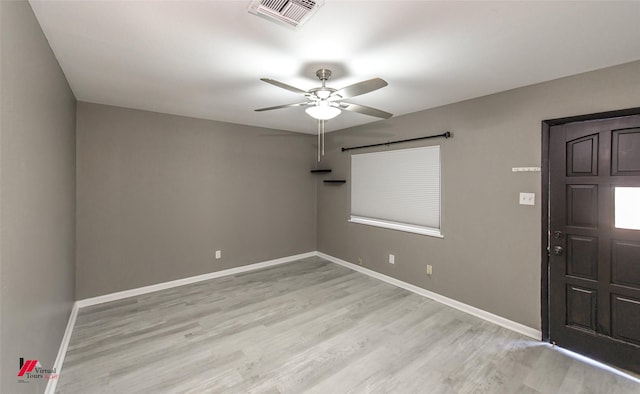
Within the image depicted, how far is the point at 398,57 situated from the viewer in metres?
2.07

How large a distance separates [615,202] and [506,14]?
1895 millimetres

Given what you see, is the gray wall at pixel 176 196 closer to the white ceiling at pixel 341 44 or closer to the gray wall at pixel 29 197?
the white ceiling at pixel 341 44

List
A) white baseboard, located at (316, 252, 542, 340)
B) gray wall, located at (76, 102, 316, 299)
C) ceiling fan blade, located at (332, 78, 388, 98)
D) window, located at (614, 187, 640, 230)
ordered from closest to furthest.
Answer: ceiling fan blade, located at (332, 78, 388, 98) → window, located at (614, 187, 640, 230) → white baseboard, located at (316, 252, 542, 340) → gray wall, located at (76, 102, 316, 299)

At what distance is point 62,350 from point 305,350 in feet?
6.86

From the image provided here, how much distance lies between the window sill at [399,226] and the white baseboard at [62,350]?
12.4 feet

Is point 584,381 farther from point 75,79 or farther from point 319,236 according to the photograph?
point 75,79

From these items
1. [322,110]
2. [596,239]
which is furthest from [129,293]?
[596,239]

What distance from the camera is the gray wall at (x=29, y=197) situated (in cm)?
121

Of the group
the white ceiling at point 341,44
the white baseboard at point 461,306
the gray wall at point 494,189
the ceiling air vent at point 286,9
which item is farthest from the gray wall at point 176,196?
the ceiling air vent at point 286,9

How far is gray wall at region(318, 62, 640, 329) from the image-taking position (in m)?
2.38

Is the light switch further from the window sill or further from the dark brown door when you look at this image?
the window sill

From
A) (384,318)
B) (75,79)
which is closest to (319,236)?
(384,318)

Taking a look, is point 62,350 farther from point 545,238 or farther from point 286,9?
point 545,238

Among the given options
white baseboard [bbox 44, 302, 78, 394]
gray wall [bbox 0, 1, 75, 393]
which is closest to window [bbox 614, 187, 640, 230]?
gray wall [bbox 0, 1, 75, 393]
